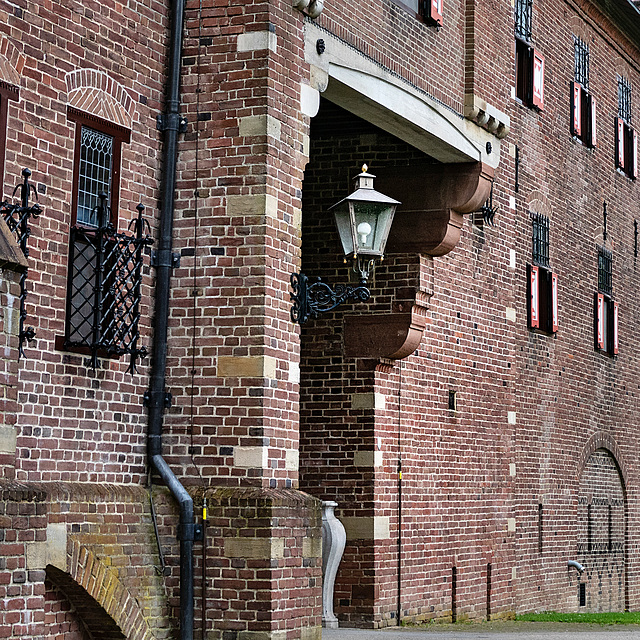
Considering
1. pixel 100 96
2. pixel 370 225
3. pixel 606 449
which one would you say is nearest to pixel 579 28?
pixel 606 449

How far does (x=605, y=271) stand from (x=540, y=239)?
11.0 ft

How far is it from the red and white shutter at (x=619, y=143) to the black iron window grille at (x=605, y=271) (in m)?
1.87

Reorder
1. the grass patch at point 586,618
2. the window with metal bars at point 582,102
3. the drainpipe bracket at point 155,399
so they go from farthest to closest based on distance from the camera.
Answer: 1. the window with metal bars at point 582,102
2. the grass patch at point 586,618
3. the drainpipe bracket at point 155,399

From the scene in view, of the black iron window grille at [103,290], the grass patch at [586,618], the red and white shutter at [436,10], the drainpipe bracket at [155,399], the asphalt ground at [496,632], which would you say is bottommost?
the grass patch at [586,618]

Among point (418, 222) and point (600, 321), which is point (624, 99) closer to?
point (600, 321)

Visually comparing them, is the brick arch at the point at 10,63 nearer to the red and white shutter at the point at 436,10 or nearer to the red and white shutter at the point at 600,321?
the red and white shutter at the point at 436,10

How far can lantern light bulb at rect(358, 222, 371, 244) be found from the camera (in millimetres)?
9969

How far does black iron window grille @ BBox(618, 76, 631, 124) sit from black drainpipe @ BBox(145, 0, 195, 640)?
567 inches

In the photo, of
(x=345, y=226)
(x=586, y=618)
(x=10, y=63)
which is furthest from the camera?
(x=586, y=618)

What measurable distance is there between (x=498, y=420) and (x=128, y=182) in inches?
296

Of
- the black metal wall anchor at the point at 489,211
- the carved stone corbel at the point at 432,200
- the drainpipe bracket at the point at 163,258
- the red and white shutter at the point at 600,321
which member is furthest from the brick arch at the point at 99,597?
the red and white shutter at the point at 600,321

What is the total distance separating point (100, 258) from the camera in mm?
8844

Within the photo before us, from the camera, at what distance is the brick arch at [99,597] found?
8422mm

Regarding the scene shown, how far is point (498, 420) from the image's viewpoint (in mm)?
15469
